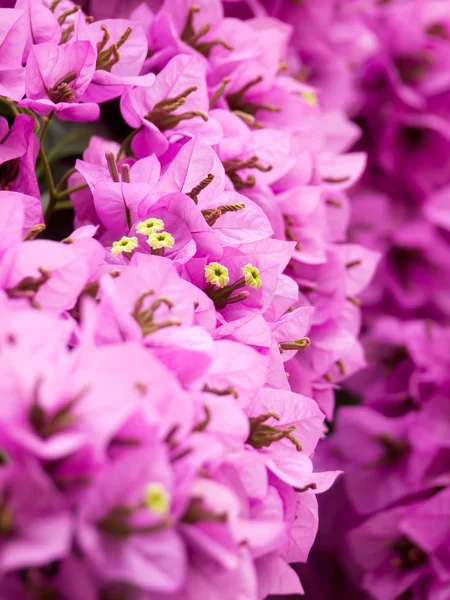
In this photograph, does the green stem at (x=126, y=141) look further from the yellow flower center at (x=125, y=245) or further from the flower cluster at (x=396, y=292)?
the flower cluster at (x=396, y=292)

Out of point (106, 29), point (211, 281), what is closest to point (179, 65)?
point (106, 29)

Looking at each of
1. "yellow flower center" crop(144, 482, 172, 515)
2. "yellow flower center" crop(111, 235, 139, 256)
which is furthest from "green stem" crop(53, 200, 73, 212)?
Answer: "yellow flower center" crop(144, 482, 172, 515)

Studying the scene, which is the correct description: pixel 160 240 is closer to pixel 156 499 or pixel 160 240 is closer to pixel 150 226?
pixel 150 226

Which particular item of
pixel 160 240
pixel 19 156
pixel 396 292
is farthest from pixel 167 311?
pixel 396 292

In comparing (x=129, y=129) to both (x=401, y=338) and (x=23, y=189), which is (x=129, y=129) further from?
(x=401, y=338)

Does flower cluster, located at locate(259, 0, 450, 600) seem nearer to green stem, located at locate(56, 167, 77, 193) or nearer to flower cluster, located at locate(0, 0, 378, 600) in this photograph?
flower cluster, located at locate(0, 0, 378, 600)

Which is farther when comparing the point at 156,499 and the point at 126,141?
the point at 126,141

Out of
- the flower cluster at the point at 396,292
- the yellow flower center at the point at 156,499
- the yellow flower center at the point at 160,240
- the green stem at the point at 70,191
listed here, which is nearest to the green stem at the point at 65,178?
the green stem at the point at 70,191
